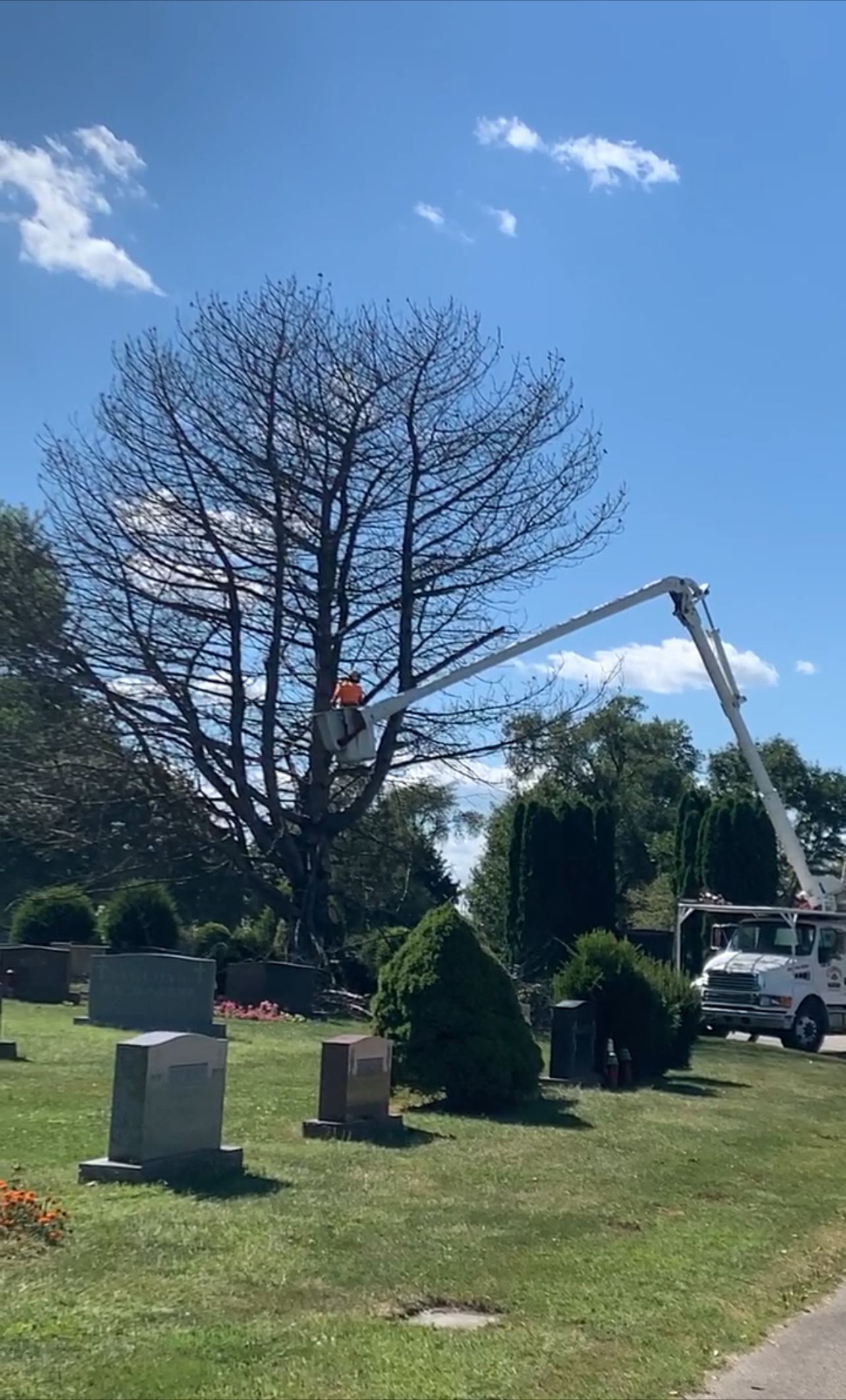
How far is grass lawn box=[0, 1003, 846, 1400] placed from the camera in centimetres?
639

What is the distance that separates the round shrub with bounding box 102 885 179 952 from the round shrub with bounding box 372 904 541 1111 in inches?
718

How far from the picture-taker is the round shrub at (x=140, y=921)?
33.2 m

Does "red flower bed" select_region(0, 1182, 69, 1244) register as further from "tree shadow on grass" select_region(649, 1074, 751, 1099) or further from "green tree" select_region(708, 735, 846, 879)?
"green tree" select_region(708, 735, 846, 879)

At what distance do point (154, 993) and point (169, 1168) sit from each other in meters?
11.0

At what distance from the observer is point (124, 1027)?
21047mm

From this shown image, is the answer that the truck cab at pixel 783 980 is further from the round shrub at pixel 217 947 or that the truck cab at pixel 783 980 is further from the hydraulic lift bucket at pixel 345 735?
the round shrub at pixel 217 947

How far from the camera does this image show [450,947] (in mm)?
15680

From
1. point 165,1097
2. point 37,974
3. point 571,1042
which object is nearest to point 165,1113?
point 165,1097

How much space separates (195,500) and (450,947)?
18.4m

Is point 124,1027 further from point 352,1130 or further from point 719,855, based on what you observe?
point 719,855

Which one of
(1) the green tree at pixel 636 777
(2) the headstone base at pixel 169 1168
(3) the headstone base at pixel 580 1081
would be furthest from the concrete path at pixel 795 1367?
(1) the green tree at pixel 636 777

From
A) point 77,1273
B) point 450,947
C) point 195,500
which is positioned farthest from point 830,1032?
point 77,1273

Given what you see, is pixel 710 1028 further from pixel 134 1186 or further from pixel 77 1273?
pixel 77 1273

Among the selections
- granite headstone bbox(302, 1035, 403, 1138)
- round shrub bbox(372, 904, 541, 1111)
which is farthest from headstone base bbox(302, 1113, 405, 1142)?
round shrub bbox(372, 904, 541, 1111)
